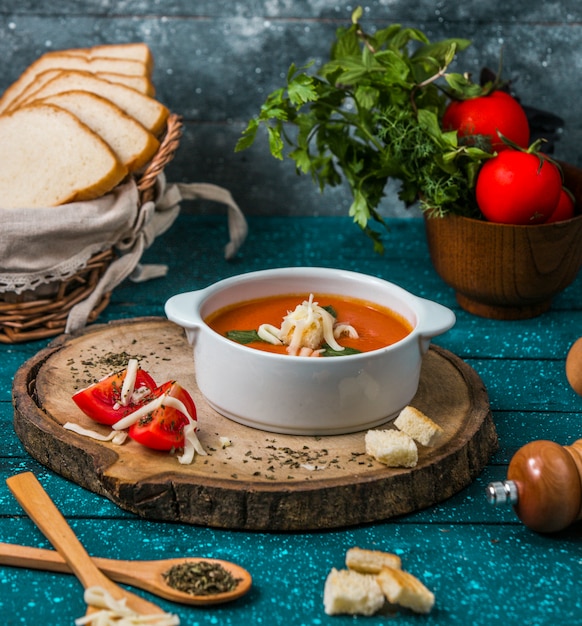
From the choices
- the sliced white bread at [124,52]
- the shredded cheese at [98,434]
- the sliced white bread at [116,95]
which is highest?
the sliced white bread at [124,52]

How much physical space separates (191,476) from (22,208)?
31.6 inches

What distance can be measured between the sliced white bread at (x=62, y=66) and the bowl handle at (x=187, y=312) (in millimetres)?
1054

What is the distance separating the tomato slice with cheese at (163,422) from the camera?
143 cm

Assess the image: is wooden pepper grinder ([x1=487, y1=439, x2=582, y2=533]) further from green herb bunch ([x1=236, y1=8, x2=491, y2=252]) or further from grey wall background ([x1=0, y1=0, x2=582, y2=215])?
grey wall background ([x1=0, y1=0, x2=582, y2=215])

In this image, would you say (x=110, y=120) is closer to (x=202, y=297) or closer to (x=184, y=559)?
(x=202, y=297)

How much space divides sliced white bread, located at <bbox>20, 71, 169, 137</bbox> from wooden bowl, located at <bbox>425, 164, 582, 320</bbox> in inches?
28.6

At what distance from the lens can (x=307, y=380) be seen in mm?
1431

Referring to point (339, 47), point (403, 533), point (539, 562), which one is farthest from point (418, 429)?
point (339, 47)

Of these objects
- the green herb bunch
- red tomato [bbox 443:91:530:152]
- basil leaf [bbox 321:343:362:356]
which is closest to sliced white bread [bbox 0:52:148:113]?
the green herb bunch

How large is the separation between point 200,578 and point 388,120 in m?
1.22

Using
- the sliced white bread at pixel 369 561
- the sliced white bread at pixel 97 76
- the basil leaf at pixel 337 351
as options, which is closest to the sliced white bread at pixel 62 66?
the sliced white bread at pixel 97 76

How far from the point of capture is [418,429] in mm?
1448

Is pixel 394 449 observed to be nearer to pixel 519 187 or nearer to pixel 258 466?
pixel 258 466

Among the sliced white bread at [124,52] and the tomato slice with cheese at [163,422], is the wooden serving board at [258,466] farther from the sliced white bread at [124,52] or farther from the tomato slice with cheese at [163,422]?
the sliced white bread at [124,52]
